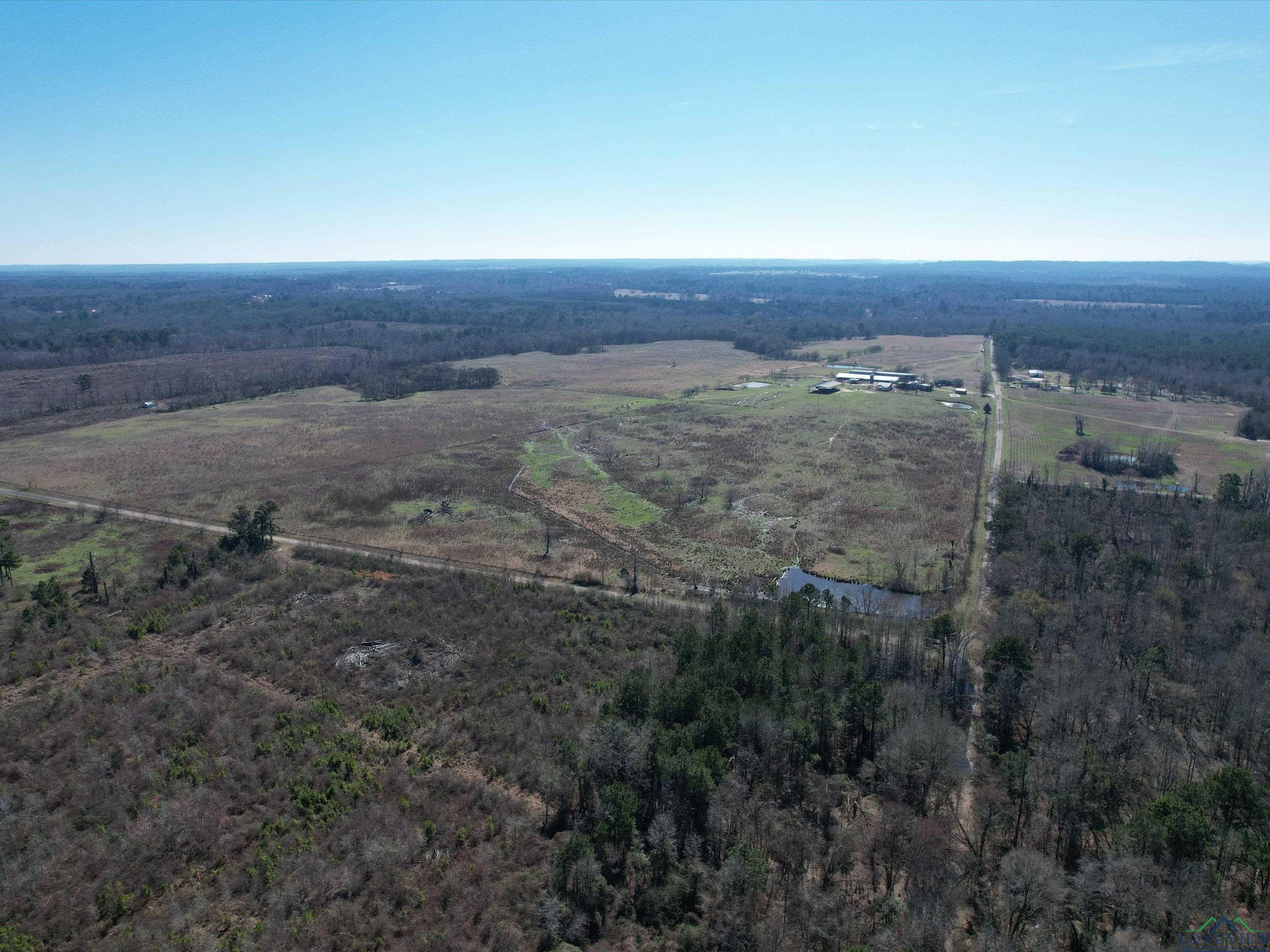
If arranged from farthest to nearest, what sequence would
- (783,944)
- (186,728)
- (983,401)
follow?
(983,401) < (186,728) < (783,944)

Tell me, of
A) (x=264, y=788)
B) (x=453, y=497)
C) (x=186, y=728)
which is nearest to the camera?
(x=264, y=788)

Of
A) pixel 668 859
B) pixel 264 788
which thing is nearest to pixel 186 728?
pixel 264 788

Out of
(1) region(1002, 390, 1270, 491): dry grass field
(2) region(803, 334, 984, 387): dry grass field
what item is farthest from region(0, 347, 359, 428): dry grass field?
(1) region(1002, 390, 1270, 491): dry grass field

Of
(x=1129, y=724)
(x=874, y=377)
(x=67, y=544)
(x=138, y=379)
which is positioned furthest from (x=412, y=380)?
(x=1129, y=724)

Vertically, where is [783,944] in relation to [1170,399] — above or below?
below

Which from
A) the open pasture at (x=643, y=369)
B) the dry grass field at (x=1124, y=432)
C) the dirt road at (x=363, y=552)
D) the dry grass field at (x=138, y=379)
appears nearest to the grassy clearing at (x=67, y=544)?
the dirt road at (x=363, y=552)

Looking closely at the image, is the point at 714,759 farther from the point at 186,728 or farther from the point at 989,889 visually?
the point at 186,728

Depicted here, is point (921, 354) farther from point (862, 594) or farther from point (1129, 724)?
point (1129, 724)

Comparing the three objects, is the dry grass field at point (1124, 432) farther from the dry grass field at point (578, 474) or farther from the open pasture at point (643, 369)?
the open pasture at point (643, 369)
